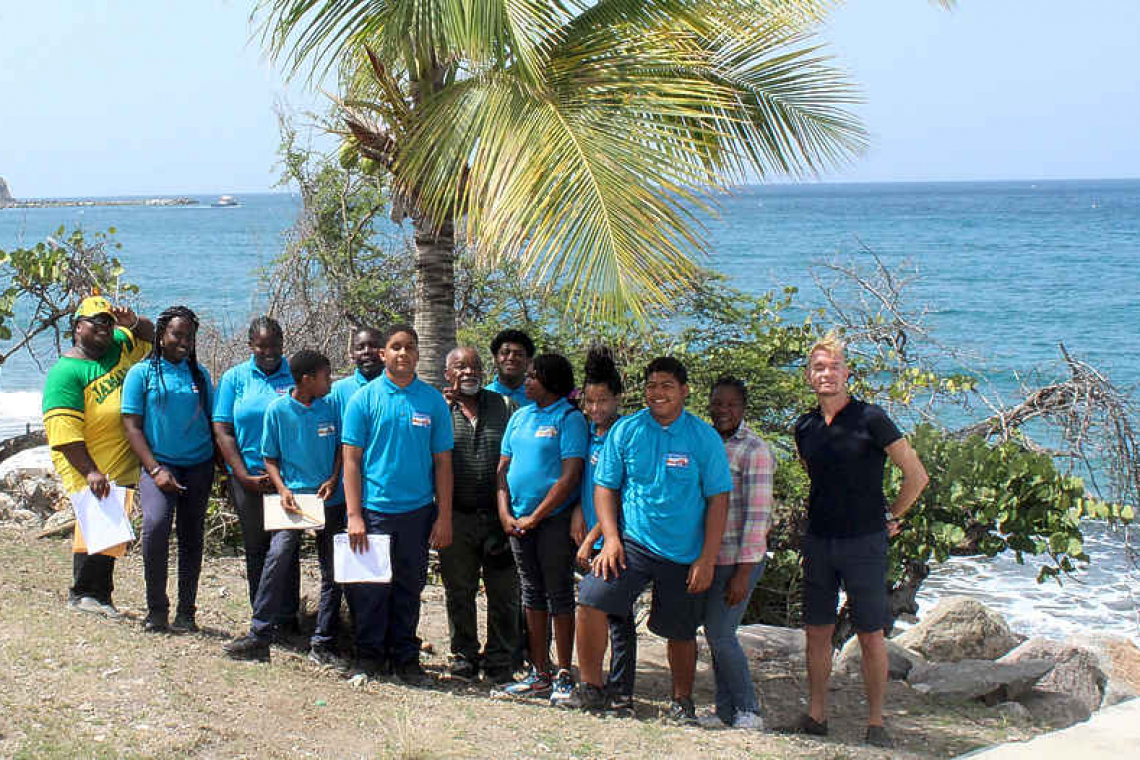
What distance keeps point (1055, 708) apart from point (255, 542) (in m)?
5.50

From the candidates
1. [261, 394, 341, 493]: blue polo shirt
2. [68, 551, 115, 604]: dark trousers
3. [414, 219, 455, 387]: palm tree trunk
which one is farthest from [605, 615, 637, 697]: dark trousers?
[68, 551, 115, 604]: dark trousers

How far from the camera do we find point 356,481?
5957 mm

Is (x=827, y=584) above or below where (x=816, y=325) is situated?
below

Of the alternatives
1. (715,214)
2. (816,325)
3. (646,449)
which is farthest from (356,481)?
(816,325)

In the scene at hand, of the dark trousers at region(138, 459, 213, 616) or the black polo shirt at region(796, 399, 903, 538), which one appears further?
the dark trousers at region(138, 459, 213, 616)

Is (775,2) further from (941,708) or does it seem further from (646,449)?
(941,708)

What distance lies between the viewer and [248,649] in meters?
6.14

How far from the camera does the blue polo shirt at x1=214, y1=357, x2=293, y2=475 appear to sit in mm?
6383

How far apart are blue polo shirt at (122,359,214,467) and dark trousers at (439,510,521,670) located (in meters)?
1.60

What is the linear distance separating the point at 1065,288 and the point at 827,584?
43110mm

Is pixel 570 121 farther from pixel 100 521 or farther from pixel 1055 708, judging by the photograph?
pixel 1055 708

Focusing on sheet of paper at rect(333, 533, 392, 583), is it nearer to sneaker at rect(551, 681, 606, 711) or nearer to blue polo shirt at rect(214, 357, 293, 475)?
blue polo shirt at rect(214, 357, 293, 475)

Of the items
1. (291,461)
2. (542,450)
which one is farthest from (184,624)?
(542,450)

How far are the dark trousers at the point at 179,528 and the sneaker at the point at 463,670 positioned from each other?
1.62m
